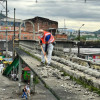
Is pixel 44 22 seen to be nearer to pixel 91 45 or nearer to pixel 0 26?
pixel 0 26

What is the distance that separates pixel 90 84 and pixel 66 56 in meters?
6.95

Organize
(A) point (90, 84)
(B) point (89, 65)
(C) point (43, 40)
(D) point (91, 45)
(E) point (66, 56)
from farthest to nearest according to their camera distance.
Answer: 1. (D) point (91, 45)
2. (E) point (66, 56)
3. (C) point (43, 40)
4. (B) point (89, 65)
5. (A) point (90, 84)

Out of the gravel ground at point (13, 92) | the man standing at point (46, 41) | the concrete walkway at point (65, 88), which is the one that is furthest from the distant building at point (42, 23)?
the concrete walkway at point (65, 88)

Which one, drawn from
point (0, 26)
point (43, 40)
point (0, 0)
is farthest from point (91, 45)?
point (43, 40)

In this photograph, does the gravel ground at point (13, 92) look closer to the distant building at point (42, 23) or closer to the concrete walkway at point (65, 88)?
the concrete walkway at point (65, 88)

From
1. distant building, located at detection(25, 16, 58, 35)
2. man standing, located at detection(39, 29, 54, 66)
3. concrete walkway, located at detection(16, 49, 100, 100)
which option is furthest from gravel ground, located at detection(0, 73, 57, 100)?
distant building, located at detection(25, 16, 58, 35)

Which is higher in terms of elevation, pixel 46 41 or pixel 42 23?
pixel 42 23

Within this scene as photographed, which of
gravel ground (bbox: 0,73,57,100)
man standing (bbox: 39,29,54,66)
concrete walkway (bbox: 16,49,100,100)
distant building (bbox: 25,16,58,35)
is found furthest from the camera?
distant building (bbox: 25,16,58,35)

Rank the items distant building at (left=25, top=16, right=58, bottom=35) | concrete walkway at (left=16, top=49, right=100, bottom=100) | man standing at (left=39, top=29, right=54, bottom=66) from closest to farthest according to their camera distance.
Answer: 1. concrete walkway at (left=16, top=49, right=100, bottom=100)
2. man standing at (left=39, top=29, right=54, bottom=66)
3. distant building at (left=25, top=16, right=58, bottom=35)

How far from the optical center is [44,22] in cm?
7350

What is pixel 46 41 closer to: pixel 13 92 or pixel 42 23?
pixel 13 92

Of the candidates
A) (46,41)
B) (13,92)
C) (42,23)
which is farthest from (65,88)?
(42,23)

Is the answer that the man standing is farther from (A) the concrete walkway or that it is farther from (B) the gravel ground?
(B) the gravel ground

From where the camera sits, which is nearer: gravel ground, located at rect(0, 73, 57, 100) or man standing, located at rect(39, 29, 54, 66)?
man standing, located at rect(39, 29, 54, 66)
